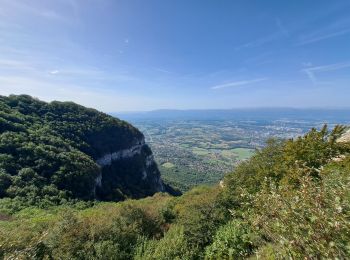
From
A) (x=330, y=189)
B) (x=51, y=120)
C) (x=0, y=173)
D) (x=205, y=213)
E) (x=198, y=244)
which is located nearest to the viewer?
(x=330, y=189)

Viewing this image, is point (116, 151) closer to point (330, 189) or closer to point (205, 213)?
point (205, 213)

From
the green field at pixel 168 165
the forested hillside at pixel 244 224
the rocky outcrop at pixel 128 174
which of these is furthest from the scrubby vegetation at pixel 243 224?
the green field at pixel 168 165

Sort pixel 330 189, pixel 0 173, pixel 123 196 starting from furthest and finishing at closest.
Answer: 1. pixel 123 196
2. pixel 0 173
3. pixel 330 189

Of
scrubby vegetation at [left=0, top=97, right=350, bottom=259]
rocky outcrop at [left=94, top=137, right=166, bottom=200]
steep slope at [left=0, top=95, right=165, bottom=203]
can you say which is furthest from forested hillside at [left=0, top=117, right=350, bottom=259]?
rocky outcrop at [left=94, top=137, right=166, bottom=200]

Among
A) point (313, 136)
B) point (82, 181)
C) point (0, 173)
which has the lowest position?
point (82, 181)

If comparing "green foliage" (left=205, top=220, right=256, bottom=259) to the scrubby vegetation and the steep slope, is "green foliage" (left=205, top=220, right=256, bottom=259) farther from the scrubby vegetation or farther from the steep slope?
the steep slope

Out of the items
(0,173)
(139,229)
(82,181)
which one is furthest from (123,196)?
(139,229)

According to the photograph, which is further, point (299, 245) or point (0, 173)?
point (0, 173)
